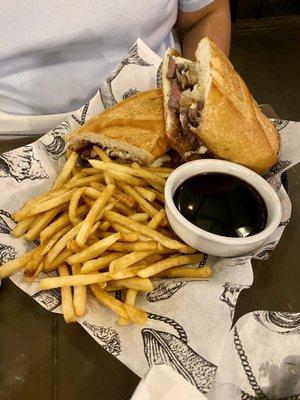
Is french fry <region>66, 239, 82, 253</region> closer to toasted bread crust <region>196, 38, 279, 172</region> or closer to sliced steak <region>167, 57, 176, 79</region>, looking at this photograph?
toasted bread crust <region>196, 38, 279, 172</region>

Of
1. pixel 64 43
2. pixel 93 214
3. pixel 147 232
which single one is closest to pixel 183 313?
pixel 147 232

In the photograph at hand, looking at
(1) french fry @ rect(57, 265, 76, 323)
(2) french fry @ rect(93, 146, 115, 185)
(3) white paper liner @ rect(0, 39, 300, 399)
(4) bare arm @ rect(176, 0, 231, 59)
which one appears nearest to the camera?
(3) white paper liner @ rect(0, 39, 300, 399)

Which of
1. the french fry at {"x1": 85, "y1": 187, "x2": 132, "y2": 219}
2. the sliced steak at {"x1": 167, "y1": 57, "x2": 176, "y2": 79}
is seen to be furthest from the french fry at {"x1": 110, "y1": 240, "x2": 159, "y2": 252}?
the sliced steak at {"x1": 167, "y1": 57, "x2": 176, "y2": 79}

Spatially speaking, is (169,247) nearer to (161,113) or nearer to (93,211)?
(93,211)

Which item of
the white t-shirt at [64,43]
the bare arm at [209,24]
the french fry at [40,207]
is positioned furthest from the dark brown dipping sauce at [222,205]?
the bare arm at [209,24]

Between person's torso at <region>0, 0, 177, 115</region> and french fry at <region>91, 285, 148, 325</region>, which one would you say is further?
person's torso at <region>0, 0, 177, 115</region>
